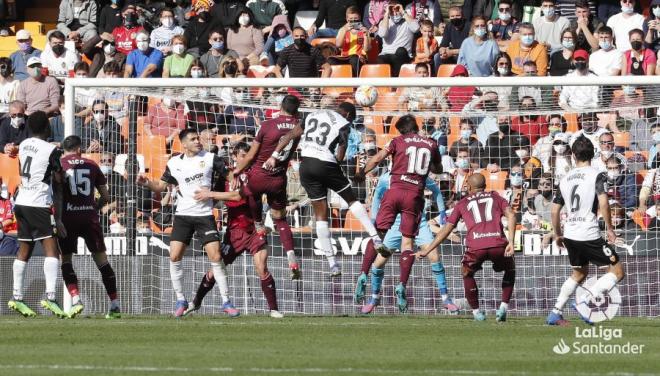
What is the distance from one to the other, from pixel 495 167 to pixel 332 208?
247 centimetres

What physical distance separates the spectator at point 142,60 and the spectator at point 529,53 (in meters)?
6.43

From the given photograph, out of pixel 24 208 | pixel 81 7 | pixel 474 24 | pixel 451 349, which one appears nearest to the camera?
pixel 451 349

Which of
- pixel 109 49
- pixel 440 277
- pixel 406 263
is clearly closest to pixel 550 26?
pixel 440 277

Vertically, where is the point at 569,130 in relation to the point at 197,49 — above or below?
below

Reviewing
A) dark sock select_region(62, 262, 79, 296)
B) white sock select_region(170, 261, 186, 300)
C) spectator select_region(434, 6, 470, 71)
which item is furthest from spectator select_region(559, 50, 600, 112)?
dark sock select_region(62, 262, 79, 296)

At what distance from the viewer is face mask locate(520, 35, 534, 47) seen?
23.1 meters

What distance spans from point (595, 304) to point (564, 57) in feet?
27.4

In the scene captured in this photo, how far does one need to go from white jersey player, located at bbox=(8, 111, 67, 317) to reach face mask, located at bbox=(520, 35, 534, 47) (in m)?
9.67

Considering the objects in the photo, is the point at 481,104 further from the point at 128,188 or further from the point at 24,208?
the point at 24,208

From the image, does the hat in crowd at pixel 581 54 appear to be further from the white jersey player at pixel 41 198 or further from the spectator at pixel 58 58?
the white jersey player at pixel 41 198

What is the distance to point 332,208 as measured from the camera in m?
19.9

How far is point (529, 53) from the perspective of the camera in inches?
917

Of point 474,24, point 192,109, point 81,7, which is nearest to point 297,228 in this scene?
point 192,109

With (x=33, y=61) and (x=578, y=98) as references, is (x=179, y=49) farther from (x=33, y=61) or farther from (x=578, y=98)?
(x=578, y=98)
